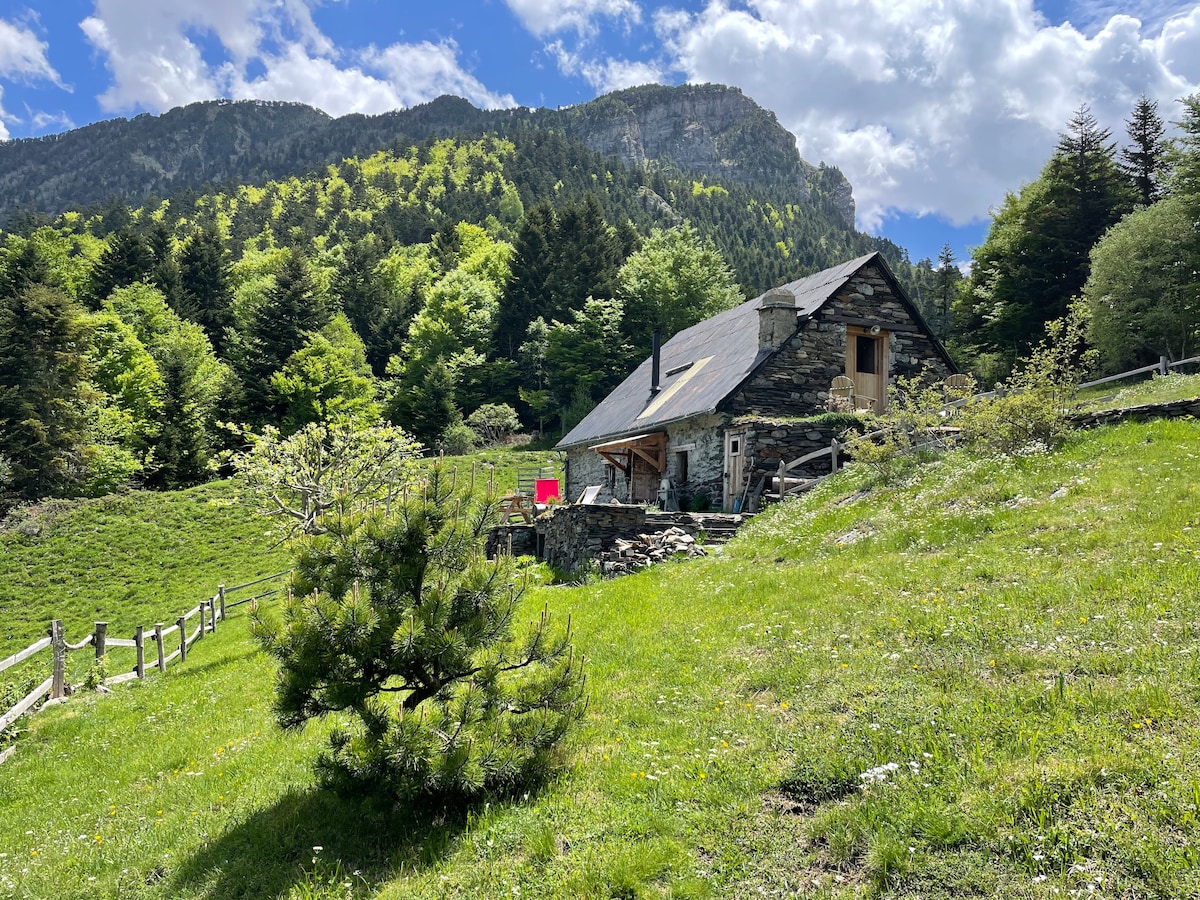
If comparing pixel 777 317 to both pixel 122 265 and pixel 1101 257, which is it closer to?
pixel 1101 257

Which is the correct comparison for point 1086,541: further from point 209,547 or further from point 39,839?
point 209,547

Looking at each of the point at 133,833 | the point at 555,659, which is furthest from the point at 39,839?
the point at 555,659

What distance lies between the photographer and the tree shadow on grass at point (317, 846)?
4.85 m

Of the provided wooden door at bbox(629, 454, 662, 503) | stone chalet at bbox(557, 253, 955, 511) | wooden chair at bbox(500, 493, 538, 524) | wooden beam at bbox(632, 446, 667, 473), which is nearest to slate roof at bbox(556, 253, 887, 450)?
stone chalet at bbox(557, 253, 955, 511)

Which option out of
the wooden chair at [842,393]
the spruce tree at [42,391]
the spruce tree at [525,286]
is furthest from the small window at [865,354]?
the spruce tree at [525,286]

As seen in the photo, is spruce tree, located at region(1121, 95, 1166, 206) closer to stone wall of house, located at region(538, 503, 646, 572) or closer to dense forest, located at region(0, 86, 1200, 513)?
dense forest, located at region(0, 86, 1200, 513)

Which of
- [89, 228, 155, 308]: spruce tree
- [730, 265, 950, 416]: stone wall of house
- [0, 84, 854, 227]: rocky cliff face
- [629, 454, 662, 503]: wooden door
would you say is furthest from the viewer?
[0, 84, 854, 227]: rocky cliff face

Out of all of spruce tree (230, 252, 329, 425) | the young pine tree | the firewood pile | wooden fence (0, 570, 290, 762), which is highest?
spruce tree (230, 252, 329, 425)

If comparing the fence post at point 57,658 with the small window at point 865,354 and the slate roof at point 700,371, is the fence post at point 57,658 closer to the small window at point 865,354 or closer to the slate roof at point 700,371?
the slate roof at point 700,371

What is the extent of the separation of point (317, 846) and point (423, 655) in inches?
56.6

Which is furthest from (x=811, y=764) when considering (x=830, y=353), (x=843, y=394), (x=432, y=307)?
(x=432, y=307)

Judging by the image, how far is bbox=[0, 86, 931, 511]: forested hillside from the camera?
122 ft

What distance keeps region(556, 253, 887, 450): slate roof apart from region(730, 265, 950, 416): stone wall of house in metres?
0.40

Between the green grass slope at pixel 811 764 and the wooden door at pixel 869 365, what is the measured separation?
40.2 feet
